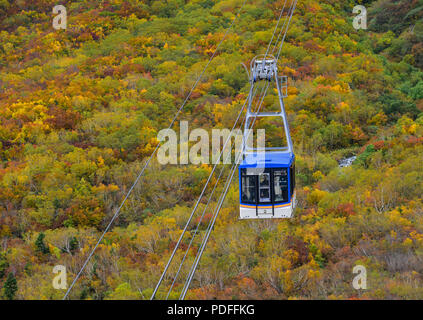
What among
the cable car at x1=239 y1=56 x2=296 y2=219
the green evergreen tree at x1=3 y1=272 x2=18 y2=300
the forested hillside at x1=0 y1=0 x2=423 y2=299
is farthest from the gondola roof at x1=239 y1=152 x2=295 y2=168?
the green evergreen tree at x1=3 y1=272 x2=18 y2=300

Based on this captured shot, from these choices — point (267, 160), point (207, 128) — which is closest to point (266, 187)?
point (267, 160)

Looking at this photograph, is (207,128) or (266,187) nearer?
(266,187)

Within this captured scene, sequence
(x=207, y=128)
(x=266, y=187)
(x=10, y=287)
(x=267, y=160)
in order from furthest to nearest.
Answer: (x=207, y=128) → (x=10, y=287) → (x=267, y=160) → (x=266, y=187)

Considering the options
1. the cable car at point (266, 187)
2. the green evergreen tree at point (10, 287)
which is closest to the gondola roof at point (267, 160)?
the cable car at point (266, 187)

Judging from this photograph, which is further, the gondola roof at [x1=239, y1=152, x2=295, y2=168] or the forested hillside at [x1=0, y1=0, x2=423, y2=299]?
the forested hillside at [x1=0, y1=0, x2=423, y2=299]

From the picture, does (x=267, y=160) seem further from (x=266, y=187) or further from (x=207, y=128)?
(x=207, y=128)

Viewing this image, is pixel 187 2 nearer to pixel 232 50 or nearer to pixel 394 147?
pixel 232 50

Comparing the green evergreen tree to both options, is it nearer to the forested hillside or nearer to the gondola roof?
the forested hillside

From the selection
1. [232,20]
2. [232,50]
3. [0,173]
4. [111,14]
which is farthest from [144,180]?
[111,14]
